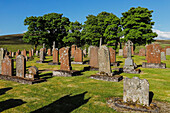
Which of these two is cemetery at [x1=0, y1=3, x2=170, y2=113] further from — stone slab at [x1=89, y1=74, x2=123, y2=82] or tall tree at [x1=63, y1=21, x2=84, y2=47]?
tall tree at [x1=63, y1=21, x2=84, y2=47]

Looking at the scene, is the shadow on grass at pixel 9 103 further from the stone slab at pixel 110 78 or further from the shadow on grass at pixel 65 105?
the stone slab at pixel 110 78

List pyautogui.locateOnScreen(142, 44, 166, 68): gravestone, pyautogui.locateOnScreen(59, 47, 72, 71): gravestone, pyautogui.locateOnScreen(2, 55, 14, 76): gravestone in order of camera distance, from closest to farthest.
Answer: pyautogui.locateOnScreen(2, 55, 14, 76): gravestone
pyautogui.locateOnScreen(59, 47, 72, 71): gravestone
pyautogui.locateOnScreen(142, 44, 166, 68): gravestone

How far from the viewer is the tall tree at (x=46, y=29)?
3927 centimetres

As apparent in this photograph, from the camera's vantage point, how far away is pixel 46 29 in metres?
41.2

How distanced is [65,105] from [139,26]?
110 ft

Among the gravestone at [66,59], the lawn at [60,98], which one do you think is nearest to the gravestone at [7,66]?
the lawn at [60,98]

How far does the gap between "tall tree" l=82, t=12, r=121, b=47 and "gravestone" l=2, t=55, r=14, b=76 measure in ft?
105

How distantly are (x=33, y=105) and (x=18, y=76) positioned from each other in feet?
17.8

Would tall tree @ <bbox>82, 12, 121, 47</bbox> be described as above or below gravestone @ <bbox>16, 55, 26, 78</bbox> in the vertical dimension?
above

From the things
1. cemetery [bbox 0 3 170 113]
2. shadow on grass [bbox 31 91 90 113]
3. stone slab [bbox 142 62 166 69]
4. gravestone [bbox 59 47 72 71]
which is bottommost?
shadow on grass [bbox 31 91 90 113]

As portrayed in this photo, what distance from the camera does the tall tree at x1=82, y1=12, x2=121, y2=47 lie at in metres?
40.8

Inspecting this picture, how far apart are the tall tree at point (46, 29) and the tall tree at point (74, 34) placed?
2.47 metres

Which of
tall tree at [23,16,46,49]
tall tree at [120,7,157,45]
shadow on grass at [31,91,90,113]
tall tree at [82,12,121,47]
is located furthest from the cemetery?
tall tree at [82,12,121,47]

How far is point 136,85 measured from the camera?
5.81 m
